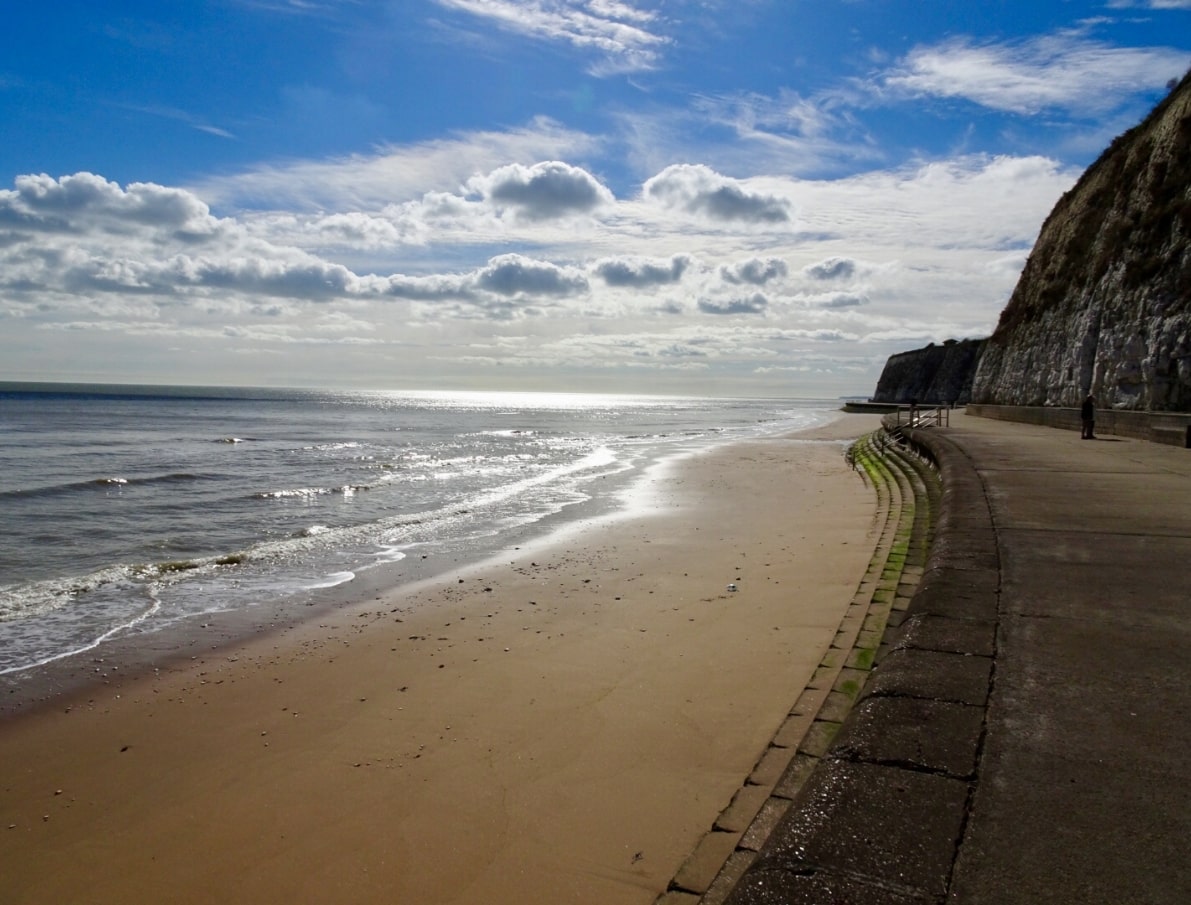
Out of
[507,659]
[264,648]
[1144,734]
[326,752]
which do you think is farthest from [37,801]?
[1144,734]

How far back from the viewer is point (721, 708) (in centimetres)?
520

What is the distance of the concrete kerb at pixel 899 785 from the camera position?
219 cm

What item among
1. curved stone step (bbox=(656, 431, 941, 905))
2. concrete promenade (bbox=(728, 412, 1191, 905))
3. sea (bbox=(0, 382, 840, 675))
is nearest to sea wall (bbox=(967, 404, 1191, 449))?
curved stone step (bbox=(656, 431, 941, 905))

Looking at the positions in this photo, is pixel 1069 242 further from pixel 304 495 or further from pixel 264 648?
pixel 264 648

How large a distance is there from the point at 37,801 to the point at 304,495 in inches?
552

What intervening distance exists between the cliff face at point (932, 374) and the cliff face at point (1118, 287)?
37.1 m

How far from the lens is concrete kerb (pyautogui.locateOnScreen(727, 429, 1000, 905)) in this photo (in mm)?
2193

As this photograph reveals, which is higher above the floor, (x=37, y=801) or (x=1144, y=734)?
(x=1144, y=734)

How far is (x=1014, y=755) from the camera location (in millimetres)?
2818

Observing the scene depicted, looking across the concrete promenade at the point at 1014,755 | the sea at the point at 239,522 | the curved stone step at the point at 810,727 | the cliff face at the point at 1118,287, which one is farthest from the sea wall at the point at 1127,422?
the concrete promenade at the point at 1014,755

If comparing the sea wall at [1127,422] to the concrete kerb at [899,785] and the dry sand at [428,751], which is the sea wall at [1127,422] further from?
the concrete kerb at [899,785]

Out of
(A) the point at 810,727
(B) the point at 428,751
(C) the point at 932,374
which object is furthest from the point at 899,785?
(C) the point at 932,374

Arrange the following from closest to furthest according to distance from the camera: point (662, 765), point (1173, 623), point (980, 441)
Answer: point (1173, 623) → point (662, 765) → point (980, 441)

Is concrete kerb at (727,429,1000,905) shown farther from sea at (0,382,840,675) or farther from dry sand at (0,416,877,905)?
sea at (0,382,840,675)
